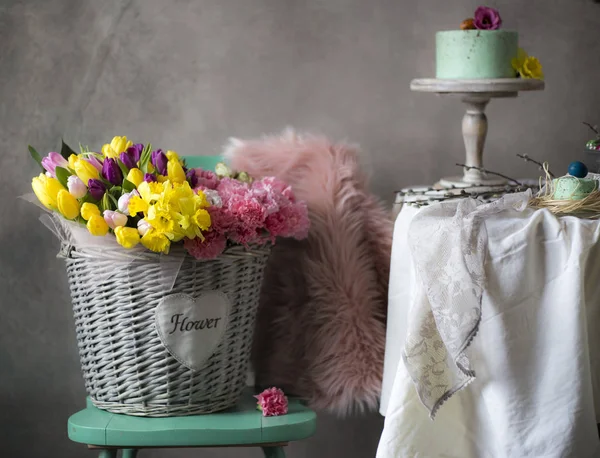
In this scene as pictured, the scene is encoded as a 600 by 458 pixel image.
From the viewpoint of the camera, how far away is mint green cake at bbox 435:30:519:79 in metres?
1.50

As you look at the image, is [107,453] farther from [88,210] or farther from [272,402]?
[88,210]

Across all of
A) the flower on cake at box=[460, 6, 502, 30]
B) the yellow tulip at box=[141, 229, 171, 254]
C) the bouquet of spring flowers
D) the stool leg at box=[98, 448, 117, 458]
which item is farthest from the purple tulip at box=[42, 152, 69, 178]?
the flower on cake at box=[460, 6, 502, 30]

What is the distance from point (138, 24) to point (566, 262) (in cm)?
109

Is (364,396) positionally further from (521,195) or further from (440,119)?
(440,119)

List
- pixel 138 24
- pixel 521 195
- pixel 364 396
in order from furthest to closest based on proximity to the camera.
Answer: pixel 138 24 → pixel 364 396 → pixel 521 195

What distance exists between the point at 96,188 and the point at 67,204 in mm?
51

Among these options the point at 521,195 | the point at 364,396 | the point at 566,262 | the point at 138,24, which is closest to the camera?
the point at 566,262

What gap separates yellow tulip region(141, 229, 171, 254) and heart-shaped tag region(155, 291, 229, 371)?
0.33ft

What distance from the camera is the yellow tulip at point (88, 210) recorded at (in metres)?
1.21

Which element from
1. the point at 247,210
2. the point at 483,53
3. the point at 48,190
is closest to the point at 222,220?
the point at 247,210

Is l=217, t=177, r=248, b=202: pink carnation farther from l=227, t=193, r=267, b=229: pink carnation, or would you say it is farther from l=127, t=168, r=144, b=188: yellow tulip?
l=127, t=168, r=144, b=188: yellow tulip

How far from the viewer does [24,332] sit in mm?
1835

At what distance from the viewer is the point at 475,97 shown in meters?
1.57

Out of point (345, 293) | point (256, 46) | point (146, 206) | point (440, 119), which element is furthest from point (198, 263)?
point (440, 119)
